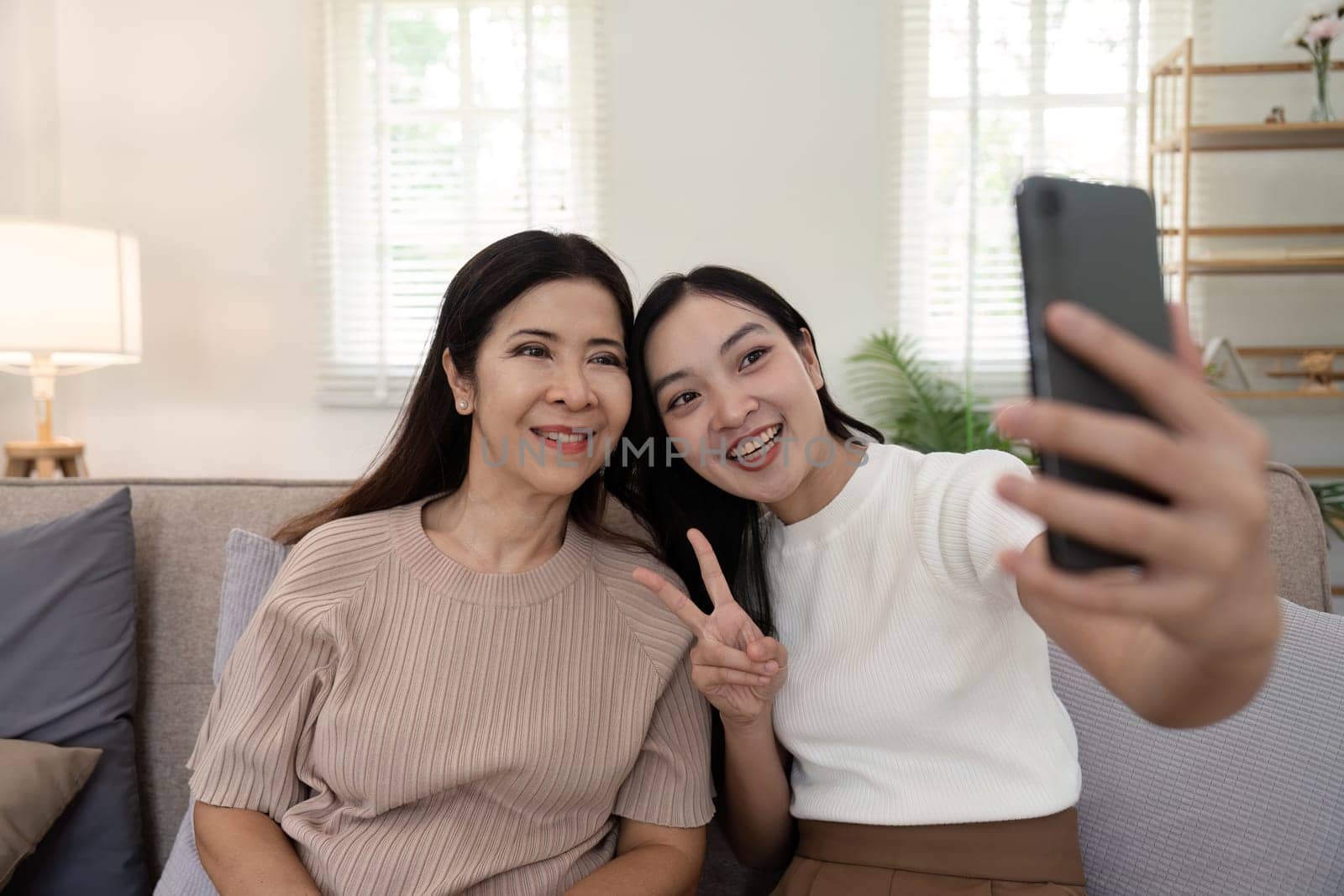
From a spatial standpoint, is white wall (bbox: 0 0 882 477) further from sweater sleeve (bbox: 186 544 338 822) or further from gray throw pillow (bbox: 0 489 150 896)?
sweater sleeve (bbox: 186 544 338 822)

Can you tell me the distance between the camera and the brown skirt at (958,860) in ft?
3.59

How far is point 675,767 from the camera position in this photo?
1.23m

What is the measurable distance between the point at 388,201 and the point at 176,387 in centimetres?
110

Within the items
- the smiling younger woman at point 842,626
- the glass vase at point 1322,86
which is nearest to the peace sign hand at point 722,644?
the smiling younger woman at point 842,626

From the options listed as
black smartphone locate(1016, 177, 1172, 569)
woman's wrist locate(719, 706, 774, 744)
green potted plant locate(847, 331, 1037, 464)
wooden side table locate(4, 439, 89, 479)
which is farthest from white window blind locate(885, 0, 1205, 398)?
black smartphone locate(1016, 177, 1172, 569)

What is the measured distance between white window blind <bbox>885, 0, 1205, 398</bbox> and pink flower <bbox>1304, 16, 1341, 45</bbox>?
47 centimetres

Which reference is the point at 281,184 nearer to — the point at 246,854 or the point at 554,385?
the point at 554,385

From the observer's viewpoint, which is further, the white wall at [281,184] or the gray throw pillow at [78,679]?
the white wall at [281,184]

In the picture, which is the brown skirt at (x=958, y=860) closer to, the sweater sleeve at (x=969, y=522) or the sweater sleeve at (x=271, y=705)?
the sweater sleeve at (x=969, y=522)

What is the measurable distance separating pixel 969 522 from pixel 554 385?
0.53m

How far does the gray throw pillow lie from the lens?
53.5 inches

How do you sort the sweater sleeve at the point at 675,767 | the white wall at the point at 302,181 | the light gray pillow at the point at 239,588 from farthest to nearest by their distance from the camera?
1. the white wall at the point at 302,181
2. the light gray pillow at the point at 239,588
3. the sweater sleeve at the point at 675,767

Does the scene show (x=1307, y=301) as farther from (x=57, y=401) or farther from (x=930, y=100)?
(x=57, y=401)

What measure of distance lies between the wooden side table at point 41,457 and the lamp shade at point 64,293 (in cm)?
25
